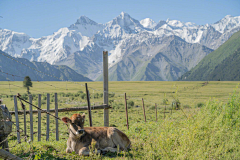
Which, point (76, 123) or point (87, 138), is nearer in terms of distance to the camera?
point (76, 123)

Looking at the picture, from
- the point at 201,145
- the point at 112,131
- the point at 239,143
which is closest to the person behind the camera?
the point at 201,145

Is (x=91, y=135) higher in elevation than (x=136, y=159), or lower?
higher

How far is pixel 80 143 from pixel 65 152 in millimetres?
607

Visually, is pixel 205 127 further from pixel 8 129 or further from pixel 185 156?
pixel 8 129

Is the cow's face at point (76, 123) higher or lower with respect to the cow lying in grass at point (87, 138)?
higher

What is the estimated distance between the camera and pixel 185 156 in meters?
5.30

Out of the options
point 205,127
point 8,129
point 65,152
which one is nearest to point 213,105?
point 205,127

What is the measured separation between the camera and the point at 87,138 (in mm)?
6328

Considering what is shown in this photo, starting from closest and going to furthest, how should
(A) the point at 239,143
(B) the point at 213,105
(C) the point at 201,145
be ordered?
(C) the point at 201,145 → (A) the point at 239,143 → (B) the point at 213,105

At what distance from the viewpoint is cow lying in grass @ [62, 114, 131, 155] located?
615cm

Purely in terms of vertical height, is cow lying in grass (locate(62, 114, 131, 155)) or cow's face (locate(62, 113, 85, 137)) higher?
cow's face (locate(62, 113, 85, 137))

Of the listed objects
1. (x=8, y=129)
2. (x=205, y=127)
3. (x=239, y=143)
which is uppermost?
(x=8, y=129)

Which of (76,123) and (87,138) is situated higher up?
(76,123)

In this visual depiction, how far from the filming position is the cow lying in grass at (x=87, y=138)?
615 cm
